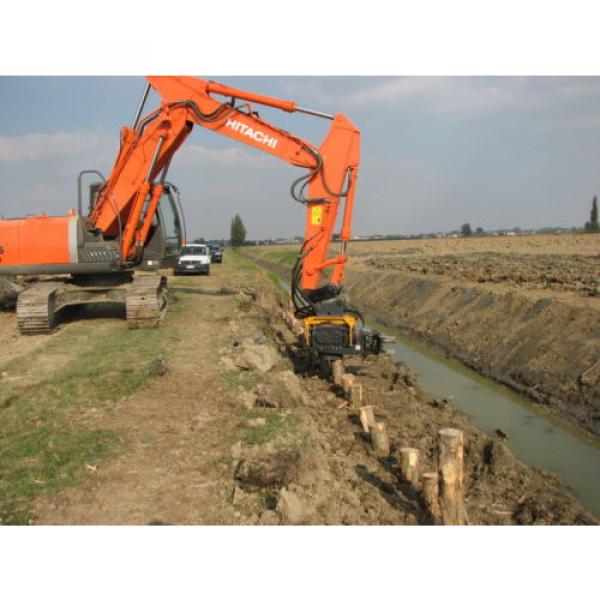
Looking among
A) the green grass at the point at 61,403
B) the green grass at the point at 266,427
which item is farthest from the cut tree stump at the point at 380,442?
the green grass at the point at 61,403

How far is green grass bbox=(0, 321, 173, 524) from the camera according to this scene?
477 centimetres

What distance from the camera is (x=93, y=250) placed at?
36.7 ft

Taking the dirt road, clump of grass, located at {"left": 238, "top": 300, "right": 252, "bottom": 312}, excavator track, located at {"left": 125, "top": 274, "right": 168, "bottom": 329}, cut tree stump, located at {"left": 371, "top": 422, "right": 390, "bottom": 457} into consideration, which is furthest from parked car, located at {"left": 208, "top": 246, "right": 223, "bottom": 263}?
cut tree stump, located at {"left": 371, "top": 422, "right": 390, "bottom": 457}

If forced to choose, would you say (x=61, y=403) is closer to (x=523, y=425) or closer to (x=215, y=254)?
(x=523, y=425)

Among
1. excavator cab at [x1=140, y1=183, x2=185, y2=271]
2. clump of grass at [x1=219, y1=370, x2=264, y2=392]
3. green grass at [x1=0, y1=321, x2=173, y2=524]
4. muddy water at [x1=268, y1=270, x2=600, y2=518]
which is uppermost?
excavator cab at [x1=140, y1=183, x2=185, y2=271]

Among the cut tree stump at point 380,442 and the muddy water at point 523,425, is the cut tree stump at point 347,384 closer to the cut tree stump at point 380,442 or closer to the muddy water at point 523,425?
the cut tree stump at point 380,442

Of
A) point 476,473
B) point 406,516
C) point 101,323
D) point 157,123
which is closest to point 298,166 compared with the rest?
point 157,123

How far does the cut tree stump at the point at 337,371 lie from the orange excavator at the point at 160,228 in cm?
23

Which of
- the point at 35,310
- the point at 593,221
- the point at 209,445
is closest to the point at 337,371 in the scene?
the point at 209,445

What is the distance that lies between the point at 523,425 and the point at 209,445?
5.76 metres

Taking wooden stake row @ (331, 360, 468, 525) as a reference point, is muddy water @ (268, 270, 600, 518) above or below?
below

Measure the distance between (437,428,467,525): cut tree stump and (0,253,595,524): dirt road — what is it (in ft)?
1.34

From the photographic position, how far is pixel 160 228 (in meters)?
12.1

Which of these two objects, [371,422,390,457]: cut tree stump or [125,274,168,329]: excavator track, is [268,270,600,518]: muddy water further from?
[125,274,168,329]: excavator track
